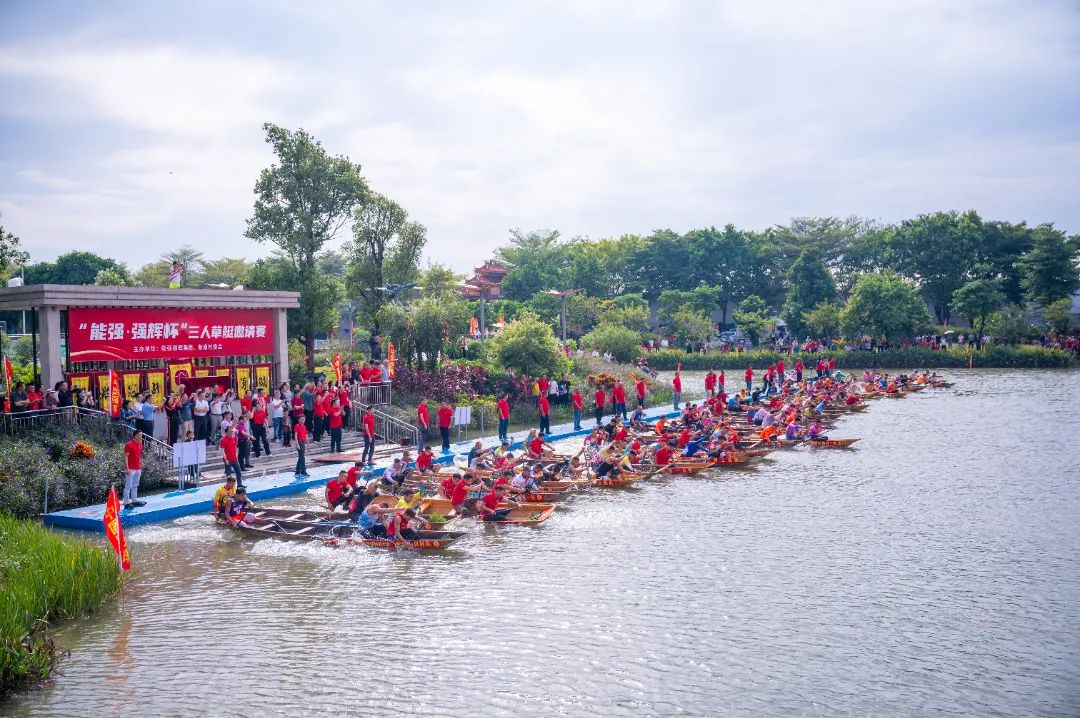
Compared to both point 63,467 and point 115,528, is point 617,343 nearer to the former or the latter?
point 63,467

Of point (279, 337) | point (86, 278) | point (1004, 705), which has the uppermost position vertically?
point (86, 278)

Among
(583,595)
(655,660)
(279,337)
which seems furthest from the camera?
(279,337)

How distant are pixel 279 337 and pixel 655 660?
21.1 meters

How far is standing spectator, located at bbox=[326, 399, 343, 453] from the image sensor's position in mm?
25781

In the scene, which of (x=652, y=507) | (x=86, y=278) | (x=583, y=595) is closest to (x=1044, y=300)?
(x=652, y=507)

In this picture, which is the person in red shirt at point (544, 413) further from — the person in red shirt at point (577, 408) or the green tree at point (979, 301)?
the green tree at point (979, 301)

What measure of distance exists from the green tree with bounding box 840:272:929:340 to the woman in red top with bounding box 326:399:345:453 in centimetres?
4578

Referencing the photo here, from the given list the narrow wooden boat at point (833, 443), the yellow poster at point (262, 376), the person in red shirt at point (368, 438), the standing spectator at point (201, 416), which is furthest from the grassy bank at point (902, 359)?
the standing spectator at point (201, 416)

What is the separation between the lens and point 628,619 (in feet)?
43.9

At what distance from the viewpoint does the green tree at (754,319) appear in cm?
7194

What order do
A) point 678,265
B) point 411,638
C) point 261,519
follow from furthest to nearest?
1. point 678,265
2. point 261,519
3. point 411,638

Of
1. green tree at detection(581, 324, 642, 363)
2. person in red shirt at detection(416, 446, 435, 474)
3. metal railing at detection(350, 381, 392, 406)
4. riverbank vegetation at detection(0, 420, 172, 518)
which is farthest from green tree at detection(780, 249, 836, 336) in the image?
riverbank vegetation at detection(0, 420, 172, 518)

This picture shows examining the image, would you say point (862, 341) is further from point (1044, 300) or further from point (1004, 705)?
point (1004, 705)

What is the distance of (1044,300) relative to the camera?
6662 cm
